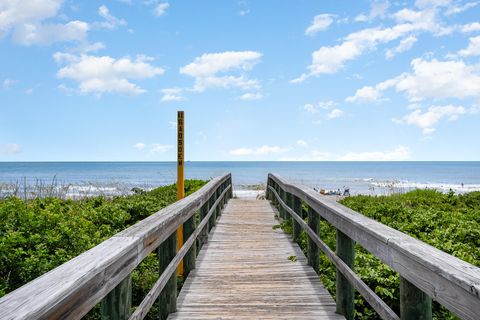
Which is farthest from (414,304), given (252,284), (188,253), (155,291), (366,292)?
(188,253)

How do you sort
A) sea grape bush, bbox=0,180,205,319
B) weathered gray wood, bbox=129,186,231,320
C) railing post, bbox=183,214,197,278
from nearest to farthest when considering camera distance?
weathered gray wood, bbox=129,186,231,320, sea grape bush, bbox=0,180,205,319, railing post, bbox=183,214,197,278

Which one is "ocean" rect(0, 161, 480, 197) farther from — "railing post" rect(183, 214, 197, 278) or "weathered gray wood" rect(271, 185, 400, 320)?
"weathered gray wood" rect(271, 185, 400, 320)

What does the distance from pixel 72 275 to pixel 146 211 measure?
7506mm

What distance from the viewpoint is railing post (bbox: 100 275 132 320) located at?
7.69ft

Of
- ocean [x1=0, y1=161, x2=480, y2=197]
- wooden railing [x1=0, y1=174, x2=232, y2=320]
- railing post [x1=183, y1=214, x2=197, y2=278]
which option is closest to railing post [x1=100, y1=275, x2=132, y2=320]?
wooden railing [x1=0, y1=174, x2=232, y2=320]

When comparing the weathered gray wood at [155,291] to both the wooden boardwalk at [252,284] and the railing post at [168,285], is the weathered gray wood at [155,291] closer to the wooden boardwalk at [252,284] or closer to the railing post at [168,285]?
the railing post at [168,285]

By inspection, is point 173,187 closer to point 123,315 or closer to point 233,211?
point 233,211

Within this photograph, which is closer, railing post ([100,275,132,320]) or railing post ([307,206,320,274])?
railing post ([100,275,132,320])

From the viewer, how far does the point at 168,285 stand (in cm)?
396

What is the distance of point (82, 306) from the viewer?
5.79ft

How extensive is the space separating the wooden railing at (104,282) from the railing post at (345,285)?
58.3 inches

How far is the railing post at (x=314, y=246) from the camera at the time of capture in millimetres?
5275

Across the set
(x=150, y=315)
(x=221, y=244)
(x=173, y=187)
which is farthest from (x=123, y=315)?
(x=173, y=187)

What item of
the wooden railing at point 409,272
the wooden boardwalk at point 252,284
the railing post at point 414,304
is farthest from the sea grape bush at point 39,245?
the railing post at point 414,304
